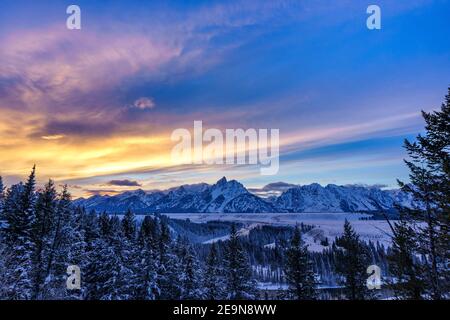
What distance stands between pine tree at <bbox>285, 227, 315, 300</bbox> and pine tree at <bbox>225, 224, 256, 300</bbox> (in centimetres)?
440

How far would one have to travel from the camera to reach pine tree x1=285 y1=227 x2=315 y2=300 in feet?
87.5

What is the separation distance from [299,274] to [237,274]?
6.42 metres

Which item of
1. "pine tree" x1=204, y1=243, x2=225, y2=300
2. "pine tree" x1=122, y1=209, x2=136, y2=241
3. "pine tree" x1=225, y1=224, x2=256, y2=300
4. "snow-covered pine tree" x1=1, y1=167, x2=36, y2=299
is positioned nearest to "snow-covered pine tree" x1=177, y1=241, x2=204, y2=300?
"pine tree" x1=204, y1=243, x2=225, y2=300

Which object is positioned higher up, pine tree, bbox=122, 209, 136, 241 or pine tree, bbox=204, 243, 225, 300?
pine tree, bbox=122, 209, 136, 241

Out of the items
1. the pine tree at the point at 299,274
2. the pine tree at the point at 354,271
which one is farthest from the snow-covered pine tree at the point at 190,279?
the pine tree at the point at 354,271

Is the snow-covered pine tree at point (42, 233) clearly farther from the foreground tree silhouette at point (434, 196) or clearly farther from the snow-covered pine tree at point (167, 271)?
the foreground tree silhouette at point (434, 196)

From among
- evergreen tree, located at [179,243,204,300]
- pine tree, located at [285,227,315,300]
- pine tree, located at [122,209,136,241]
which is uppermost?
pine tree, located at [122,209,136,241]

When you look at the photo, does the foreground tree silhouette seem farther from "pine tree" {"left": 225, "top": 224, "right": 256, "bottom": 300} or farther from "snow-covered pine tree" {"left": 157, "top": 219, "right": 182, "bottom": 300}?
"snow-covered pine tree" {"left": 157, "top": 219, "right": 182, "bottom": 300}

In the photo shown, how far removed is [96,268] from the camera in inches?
1242
